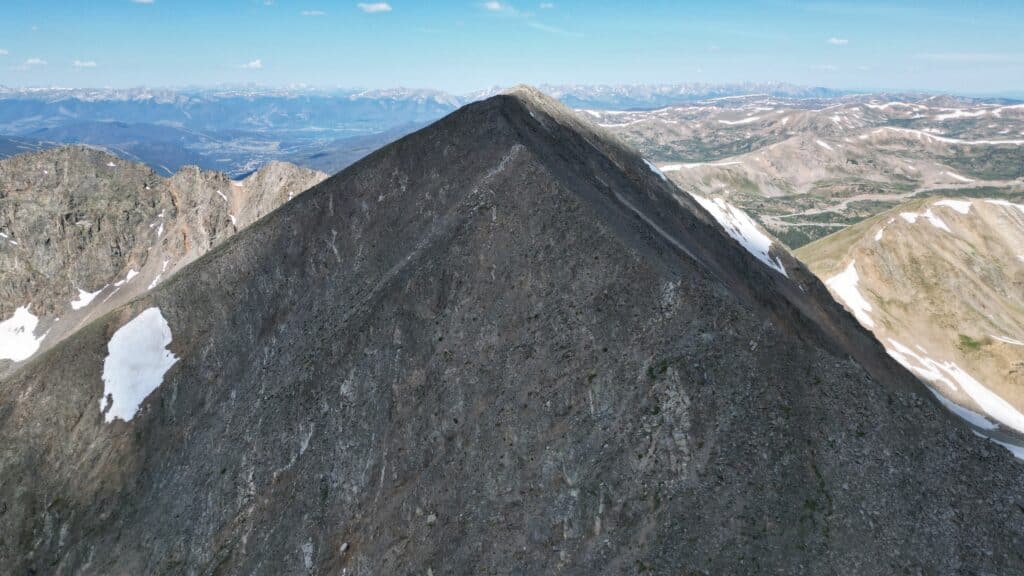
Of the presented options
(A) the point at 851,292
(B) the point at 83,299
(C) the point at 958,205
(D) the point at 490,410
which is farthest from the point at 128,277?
(C) the point at 958,205

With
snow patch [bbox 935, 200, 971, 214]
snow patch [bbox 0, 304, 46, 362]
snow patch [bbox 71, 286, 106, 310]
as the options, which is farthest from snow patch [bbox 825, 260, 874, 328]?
snow patch [bbox 0, 304, 46, 362]

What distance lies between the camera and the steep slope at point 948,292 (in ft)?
385

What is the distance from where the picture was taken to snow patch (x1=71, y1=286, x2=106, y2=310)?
132m

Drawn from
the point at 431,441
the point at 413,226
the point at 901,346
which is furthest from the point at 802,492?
the point at 901,346

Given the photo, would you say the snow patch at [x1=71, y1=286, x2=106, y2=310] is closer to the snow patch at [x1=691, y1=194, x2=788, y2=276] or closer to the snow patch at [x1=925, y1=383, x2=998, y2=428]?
the snow patch at [x1=691, y1=194, x2=788, y2=276]

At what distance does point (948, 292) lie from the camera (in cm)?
14288

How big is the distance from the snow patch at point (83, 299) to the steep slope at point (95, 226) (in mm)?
200

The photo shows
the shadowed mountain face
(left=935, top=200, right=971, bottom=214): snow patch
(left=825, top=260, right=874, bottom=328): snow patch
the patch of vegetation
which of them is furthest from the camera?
(left=935, top=200, right=971, bottom=214): snow patch

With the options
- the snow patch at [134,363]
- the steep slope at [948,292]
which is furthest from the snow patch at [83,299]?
the steep slope at [948,292]

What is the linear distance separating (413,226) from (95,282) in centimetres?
12659

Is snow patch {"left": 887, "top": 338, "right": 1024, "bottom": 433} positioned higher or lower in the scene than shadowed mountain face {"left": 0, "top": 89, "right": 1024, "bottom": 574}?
lower

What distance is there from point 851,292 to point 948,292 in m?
24.3

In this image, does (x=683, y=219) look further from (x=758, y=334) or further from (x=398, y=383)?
(x=398, y=383)

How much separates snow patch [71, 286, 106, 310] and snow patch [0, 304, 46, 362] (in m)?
8.56
